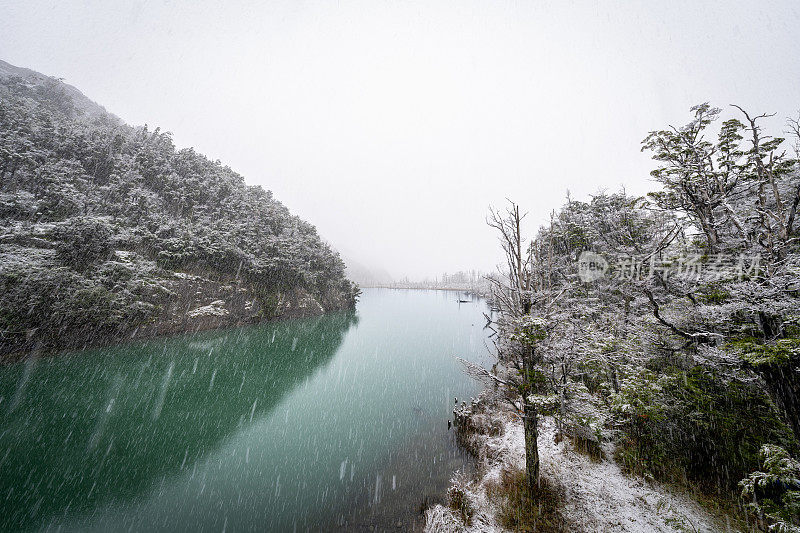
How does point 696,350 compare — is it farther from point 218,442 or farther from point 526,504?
point 218,442

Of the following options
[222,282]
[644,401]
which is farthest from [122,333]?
[644,401]

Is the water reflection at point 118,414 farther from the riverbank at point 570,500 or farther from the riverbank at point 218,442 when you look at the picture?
the riverbank at point 570,500

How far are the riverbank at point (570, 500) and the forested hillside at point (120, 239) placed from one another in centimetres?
2841

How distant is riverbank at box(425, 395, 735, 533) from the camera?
602 cm

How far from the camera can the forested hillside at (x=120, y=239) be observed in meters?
18.4

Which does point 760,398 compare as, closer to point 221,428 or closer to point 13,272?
point 221,428

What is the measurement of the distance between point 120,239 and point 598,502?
36.2 m

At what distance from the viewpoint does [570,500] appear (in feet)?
22.5

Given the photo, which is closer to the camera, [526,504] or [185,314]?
[526,504]

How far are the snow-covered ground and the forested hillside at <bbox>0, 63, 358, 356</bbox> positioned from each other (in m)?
28.4

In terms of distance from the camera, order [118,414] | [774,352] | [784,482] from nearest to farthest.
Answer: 1. [774,352]
2. [784,482]
3. [118,414]

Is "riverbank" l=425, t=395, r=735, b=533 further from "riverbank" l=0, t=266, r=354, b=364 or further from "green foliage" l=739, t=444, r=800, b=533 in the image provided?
"riverbank" l=0, t=266, r=354, b=364

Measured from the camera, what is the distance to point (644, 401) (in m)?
6.91

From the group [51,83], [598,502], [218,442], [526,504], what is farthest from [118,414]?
[51,83]
